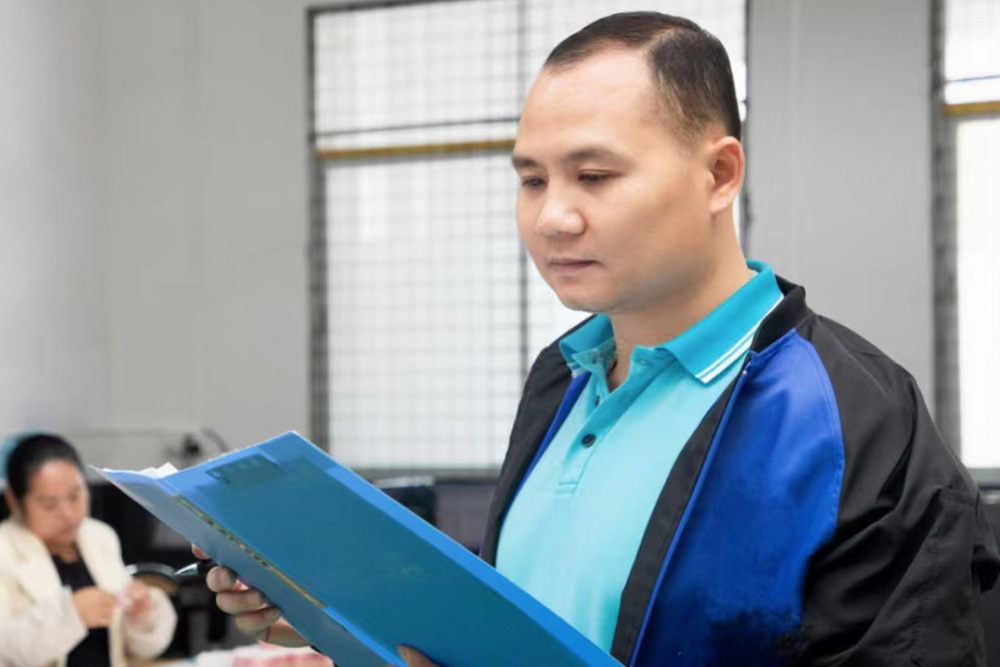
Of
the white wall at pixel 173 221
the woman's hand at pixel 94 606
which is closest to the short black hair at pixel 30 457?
the woman's hand at pixel 94 606

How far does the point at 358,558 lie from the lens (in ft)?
2.29

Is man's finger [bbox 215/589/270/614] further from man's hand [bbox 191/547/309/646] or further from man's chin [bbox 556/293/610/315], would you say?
man's chin [bbox 556/293/610/315]

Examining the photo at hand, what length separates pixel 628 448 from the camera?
819 millimetres

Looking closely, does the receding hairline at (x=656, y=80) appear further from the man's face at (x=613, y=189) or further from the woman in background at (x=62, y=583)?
the woman in background at (x=62, y=583)

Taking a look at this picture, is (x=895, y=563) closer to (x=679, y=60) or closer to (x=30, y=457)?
(x=679, y=60)

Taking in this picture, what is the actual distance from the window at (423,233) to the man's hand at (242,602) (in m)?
2.99

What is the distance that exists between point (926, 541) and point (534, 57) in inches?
137

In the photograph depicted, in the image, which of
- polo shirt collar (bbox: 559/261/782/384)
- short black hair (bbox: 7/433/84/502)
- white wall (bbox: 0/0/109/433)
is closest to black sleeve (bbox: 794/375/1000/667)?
polo shirt collar (bbox: 559/261/782/384)

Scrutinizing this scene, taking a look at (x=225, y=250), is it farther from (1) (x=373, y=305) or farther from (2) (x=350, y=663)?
(2) (x=350, y=663)

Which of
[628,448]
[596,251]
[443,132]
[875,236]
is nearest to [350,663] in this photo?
[628,448]

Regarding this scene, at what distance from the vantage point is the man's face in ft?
2.50

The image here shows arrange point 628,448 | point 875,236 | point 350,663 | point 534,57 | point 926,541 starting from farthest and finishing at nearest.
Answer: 1. point 534,57
2. point 875,236
3. point 350,663
4. point 628,448
5. point 926,541

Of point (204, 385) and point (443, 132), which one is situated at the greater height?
point (443, 132)

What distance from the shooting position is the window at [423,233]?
4.01 m
